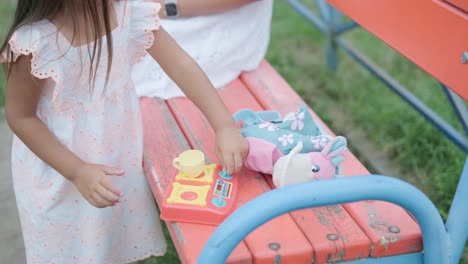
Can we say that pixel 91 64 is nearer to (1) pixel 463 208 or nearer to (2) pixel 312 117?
(2) pixel 312 117

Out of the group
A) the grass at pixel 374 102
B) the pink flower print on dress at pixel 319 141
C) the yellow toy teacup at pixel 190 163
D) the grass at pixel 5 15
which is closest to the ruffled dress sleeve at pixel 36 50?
the yellow toy teacup at pixel 190 163

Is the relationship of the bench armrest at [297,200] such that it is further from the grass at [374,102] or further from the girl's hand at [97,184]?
the grass at [374,102]

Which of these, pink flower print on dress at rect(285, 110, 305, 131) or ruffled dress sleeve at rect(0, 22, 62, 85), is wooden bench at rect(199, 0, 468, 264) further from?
ruffled dress sleeve at rect(0, 22, 62, 85)

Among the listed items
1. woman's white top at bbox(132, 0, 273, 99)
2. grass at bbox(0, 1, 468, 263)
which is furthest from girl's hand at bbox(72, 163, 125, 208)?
grass at bbox(0, 1, 468, 263)

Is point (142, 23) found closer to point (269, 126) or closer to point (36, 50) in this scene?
point (36, 50)

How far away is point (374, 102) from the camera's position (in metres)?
3.03

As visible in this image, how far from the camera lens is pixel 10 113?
1.54 metres

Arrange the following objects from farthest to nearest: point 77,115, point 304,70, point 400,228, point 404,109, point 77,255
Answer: point 304,70 → point 404,109 → point 77,255 → point 77,115 → point 400,228

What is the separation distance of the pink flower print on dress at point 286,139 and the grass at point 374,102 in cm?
75

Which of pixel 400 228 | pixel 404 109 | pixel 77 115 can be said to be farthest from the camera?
pixel 404 109

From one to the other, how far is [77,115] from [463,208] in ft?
2.97

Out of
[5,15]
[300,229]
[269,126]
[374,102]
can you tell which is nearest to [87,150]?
[269,126]

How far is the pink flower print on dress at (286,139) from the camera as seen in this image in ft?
→ 5.42

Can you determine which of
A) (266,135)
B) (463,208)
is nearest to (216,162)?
(266,135)
